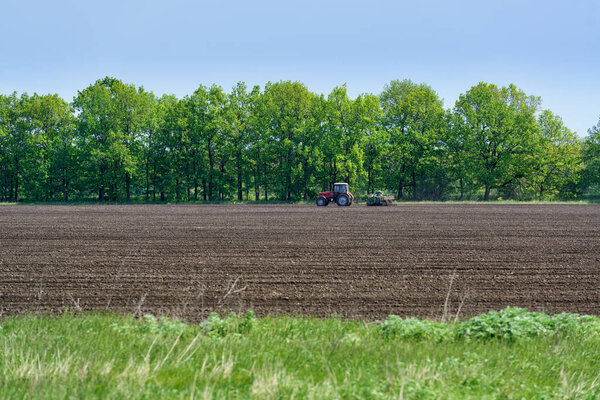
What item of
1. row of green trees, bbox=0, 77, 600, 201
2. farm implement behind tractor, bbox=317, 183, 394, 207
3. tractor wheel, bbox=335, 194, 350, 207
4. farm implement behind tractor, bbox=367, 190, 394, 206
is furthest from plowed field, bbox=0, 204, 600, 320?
row of green trees, bbox=0, 77, 600, 201

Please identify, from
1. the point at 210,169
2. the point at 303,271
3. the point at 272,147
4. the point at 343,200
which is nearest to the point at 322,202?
the point at 343,200

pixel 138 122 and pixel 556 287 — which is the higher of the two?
pixel 138 122

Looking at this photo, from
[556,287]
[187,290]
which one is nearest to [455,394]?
[187,290]

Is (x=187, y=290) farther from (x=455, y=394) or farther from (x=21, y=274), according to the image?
(x=455, y=394)

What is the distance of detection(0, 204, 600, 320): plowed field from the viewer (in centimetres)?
865

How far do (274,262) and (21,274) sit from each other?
677 cm

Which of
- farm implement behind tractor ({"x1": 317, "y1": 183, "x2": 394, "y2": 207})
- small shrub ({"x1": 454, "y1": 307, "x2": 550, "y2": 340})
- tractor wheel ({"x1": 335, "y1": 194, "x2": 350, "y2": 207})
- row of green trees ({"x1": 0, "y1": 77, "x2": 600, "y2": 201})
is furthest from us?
row of green trees ({"x1": 0, "y1": 77, "x2": 600, "y2": 201})

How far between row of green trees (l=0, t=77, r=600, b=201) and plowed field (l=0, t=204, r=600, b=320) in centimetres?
4008

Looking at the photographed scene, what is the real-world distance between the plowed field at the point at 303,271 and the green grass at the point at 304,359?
1.21m

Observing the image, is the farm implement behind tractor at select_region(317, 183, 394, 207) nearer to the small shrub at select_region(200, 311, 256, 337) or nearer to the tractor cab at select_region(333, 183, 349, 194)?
the tractor cab at select_region(333, 183, 349, 194)

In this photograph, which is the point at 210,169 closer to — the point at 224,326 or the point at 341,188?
the point at 341,188

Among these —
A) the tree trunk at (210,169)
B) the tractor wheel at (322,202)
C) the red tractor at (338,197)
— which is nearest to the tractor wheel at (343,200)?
the red tractor at (338,197)

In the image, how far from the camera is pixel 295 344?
5.32m

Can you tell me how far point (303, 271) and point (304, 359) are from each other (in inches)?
271
